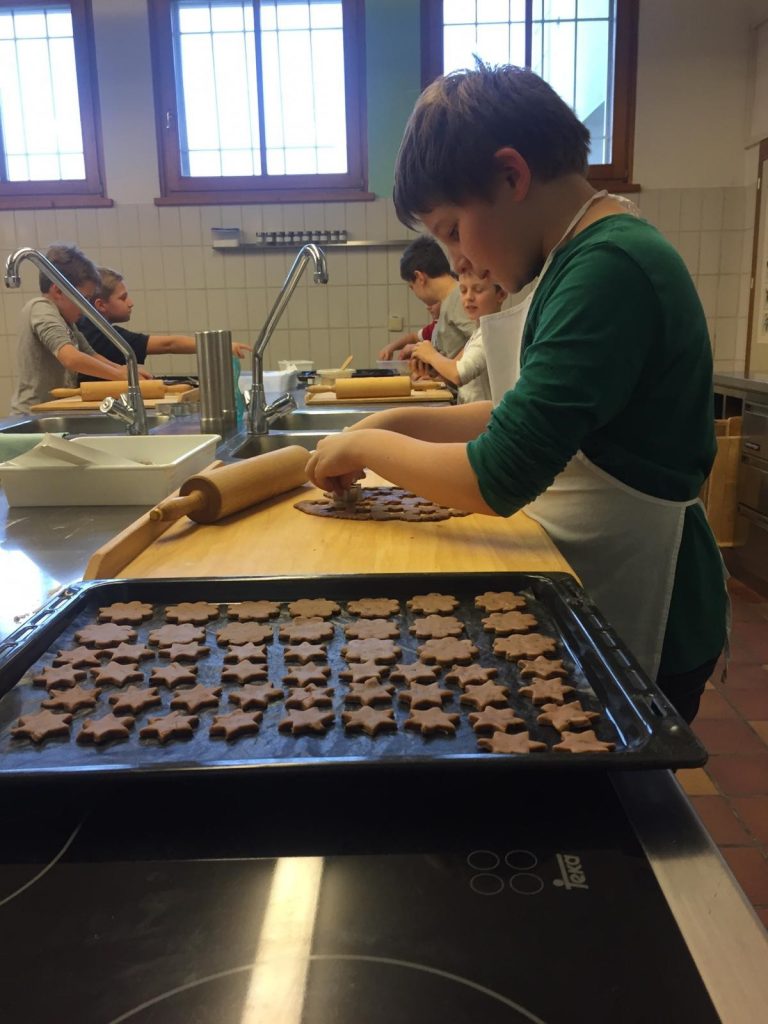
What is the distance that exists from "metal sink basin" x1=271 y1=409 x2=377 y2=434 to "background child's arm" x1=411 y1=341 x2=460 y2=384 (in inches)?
14.2

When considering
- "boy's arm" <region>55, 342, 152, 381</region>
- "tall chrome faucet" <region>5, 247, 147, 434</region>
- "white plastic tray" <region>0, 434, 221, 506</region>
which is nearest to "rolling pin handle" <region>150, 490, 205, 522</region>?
"white plastic tray" <region>0, 434, 221, 506</region>

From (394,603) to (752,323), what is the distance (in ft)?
13.5

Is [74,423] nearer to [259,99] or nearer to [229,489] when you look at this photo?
→ [229,489]

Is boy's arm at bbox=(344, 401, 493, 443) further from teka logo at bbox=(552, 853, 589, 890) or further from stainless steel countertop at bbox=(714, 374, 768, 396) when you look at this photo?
stainless steel countertop at bbox=(714, 374, 768, 396)

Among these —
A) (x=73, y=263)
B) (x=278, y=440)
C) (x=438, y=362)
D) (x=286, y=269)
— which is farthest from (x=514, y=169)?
(x=286, y=269)

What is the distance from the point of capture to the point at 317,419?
2473 millimetres

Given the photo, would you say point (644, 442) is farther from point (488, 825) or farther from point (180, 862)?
point (180, 862)

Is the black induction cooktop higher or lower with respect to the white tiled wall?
lower

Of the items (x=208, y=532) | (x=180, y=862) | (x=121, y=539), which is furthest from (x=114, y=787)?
(x=208, y=532)

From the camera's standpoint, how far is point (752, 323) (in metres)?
4.31

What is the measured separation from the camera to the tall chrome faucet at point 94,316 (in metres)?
1.60

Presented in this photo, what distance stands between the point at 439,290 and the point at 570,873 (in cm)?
322

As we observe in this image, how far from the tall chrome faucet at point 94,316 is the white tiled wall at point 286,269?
2654 mm

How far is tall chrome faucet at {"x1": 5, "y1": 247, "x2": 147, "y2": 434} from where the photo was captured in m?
1.60
